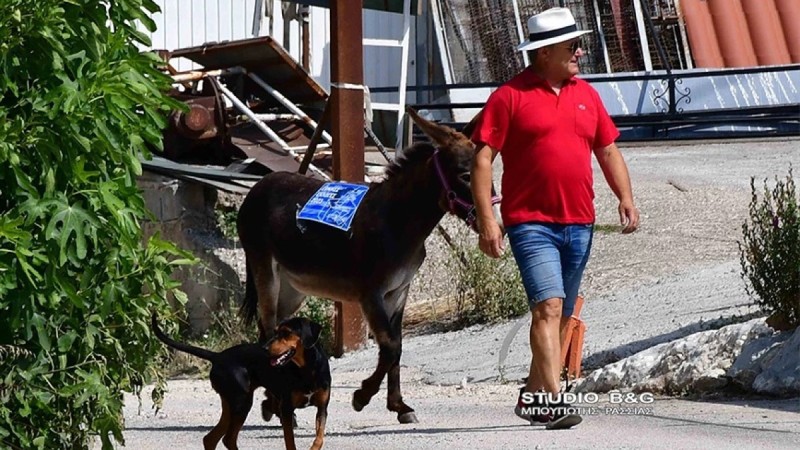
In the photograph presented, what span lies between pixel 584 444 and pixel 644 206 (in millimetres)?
7136

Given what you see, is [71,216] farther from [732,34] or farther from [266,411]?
[732,34]

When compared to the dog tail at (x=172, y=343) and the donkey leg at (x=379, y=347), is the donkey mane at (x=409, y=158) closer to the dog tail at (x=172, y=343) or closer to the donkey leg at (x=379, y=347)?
the donkey leg at (x=379, y=347)

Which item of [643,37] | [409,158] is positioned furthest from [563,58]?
[643,37]

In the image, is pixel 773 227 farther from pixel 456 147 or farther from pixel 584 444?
pixel 584 444

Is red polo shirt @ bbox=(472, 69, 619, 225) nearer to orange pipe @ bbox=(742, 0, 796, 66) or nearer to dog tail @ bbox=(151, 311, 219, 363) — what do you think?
dog tail @ bbox=(151, 311, 219, 363)

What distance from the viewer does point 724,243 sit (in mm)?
13000

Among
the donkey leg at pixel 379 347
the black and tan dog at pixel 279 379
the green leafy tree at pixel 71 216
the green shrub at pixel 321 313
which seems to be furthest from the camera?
the green shrub at pixel 321 313

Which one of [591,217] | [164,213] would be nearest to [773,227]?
[591,217]

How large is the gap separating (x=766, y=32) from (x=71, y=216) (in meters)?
15.3

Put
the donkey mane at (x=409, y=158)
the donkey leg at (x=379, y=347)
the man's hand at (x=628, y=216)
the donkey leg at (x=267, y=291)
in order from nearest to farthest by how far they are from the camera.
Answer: the man's hand at (x=628, y=216), the donkey leg at (x=379, y=347), the donkey mane at (x=409, y=158), the donkey leg at (x=267, y=291)

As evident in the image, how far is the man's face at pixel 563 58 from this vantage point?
7.92m

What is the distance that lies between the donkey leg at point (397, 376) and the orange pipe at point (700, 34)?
10.8 m

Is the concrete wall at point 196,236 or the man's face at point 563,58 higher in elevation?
the man's face at point 563,58

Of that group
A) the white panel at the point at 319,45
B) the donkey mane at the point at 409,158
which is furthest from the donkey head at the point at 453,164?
the white panel at the point at 319,45
